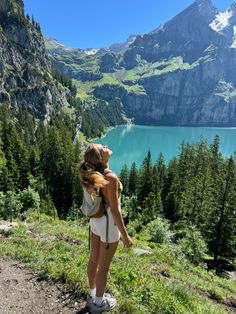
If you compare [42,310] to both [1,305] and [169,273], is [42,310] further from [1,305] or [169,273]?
[169,273]

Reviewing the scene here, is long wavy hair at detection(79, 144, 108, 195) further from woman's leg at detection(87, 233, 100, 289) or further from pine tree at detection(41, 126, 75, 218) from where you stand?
pine tree at detection(41, 126, 75, 218)

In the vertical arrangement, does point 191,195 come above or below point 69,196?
above

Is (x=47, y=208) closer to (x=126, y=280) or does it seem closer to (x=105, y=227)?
(x=126, y=280)

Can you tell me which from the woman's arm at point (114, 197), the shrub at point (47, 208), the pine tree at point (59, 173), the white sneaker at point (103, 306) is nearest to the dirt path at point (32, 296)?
the white sneaker at point (103, 306)

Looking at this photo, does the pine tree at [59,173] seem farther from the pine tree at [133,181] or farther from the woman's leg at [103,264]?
the woman's leg at [103,264]

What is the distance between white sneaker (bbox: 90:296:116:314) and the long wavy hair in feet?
8.29

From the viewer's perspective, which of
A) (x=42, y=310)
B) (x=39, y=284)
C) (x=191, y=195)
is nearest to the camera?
(x=42, y=310)

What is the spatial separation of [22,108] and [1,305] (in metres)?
178

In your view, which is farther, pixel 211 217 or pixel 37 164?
pixel 37 164

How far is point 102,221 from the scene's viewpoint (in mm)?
7188

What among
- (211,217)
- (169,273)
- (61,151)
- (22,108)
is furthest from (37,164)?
(22,108)

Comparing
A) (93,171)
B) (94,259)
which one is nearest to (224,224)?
(94,259)

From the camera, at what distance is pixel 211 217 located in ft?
137

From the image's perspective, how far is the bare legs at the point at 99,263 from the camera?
7320 millimetres
